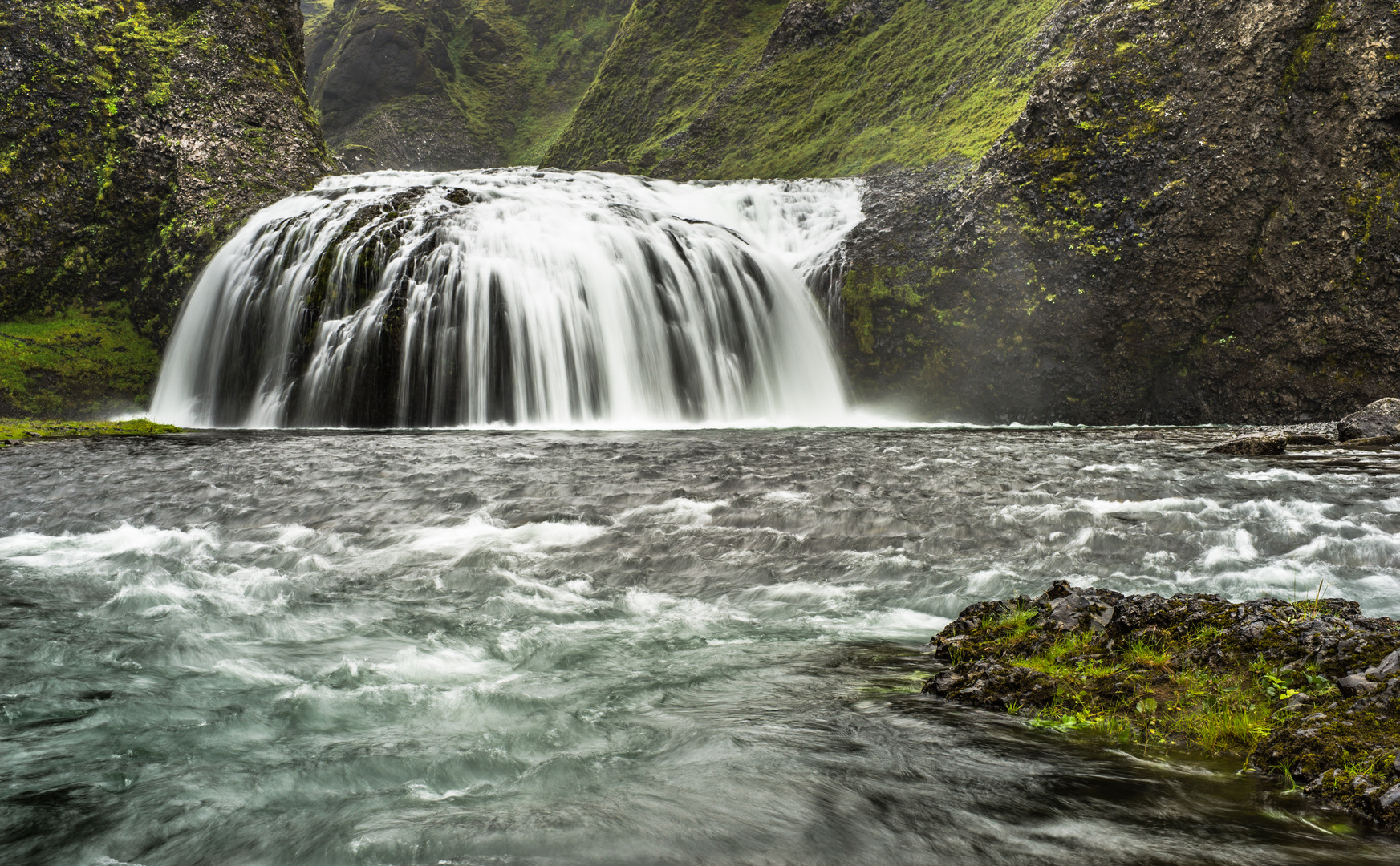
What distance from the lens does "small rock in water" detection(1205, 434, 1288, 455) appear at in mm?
11172

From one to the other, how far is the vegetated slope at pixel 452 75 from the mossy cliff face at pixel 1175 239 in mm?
55414

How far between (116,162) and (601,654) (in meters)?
30.0

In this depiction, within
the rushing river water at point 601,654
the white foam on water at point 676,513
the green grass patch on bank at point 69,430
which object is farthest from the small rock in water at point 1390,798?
the green grass patch on bank at point 69,430

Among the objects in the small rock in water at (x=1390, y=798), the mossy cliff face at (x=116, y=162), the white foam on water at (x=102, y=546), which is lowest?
the white foam on water at (x=102, y=546)

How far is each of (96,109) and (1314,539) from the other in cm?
3413

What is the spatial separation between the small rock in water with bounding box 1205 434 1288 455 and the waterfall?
418 inches

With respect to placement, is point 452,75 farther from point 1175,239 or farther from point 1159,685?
point 1159,685

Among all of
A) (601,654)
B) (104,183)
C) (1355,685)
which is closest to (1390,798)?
(1355,685)

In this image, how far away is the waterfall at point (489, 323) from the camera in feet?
61.6

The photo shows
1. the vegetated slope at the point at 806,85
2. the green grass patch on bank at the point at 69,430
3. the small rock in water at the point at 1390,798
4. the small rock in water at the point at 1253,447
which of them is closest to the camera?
the small rock in water at the point at 1390,798

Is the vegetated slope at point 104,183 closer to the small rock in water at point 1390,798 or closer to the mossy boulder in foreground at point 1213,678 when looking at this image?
the mossy boulder in foreground at point 1213,678

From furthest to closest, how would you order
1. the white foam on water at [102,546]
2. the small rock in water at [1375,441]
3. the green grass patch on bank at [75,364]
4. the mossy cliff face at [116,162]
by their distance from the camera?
the mossy cliff face at [116,162] < the green grass patch on bank at [75,364] < the small rock in water at [1375,441] < the white foam on water at [102,546]

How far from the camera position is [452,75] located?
246ft

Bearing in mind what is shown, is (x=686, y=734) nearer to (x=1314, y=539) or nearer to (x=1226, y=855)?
(x=1226, y=855)
